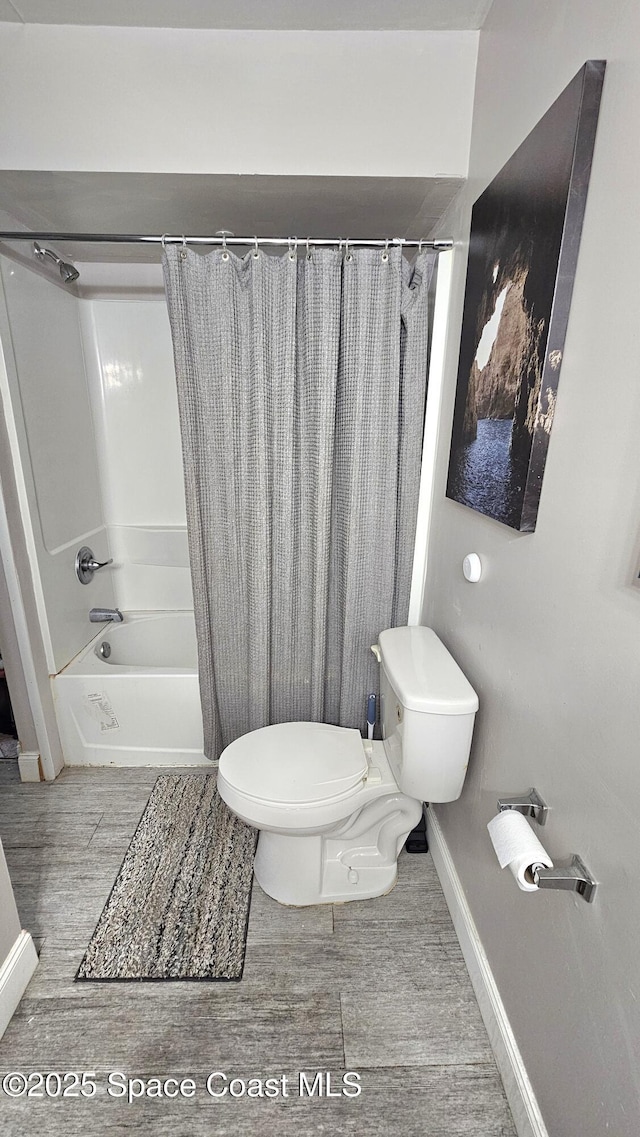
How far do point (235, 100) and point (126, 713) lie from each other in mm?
2109

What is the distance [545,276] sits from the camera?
3.02 feet

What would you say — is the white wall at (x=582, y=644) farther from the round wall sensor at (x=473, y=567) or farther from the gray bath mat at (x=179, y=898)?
the gray bath mat at (x=179, y=898)

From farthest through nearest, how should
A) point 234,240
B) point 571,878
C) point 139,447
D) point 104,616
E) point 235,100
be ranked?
point 139,447 < point 104,616 < point 234,240 < point 235,100 < point 571,878

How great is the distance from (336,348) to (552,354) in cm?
83

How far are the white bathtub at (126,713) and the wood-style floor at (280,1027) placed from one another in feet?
1.68

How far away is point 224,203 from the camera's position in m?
1.66

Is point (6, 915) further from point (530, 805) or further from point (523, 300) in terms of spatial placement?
point (523, 300)

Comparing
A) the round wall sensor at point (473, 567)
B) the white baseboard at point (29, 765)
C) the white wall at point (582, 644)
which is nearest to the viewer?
the white wall at point (582, 644)

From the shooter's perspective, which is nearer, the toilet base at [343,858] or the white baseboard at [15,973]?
the white baseboard at [15,973]

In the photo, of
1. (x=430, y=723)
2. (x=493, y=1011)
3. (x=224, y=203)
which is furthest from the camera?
(x=224, y=203)

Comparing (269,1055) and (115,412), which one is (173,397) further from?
(269,1055)

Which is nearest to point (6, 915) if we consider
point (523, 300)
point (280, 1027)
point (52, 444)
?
point (280, 1027)

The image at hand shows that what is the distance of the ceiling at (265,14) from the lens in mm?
1267

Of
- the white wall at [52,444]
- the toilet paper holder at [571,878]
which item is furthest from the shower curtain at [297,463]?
the toilet paper holder at [571,878]
